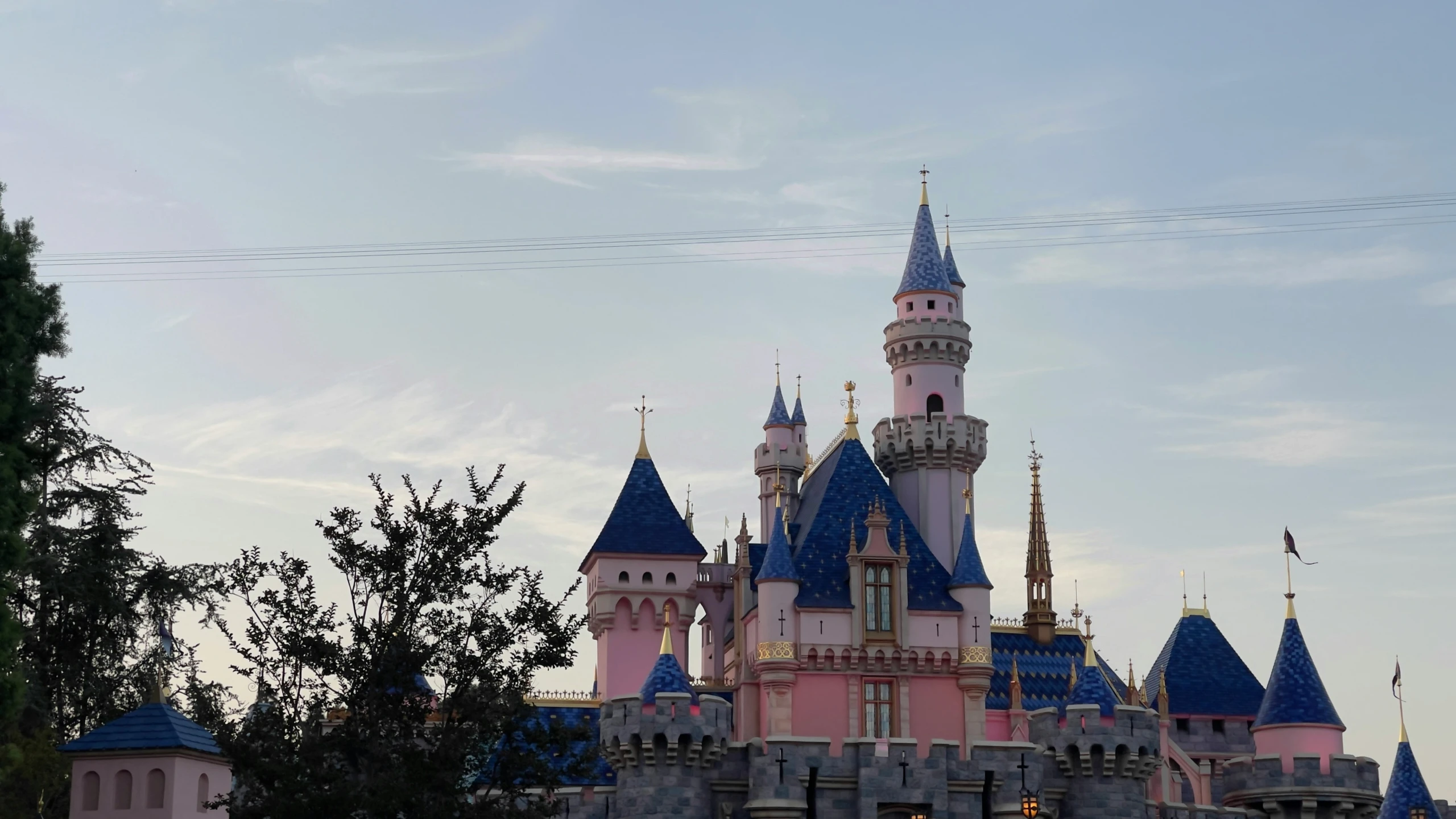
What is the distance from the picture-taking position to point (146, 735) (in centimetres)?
2733

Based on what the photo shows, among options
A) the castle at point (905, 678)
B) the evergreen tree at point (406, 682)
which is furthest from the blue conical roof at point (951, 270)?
the evergreen tree at point (406, 682)

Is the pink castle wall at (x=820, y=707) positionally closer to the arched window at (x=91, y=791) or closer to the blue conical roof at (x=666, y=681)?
the blue conical roof at (x=666, y=681)

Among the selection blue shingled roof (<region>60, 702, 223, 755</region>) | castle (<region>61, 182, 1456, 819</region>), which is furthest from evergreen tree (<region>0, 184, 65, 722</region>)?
castle (<region>61, 182, 1456, 819</region>)

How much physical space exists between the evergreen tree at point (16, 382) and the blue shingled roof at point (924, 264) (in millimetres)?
27252

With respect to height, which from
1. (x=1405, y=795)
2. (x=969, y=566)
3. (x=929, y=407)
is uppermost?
(x=929, y=407)

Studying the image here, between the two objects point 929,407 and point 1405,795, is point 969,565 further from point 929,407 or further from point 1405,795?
point 1405,795

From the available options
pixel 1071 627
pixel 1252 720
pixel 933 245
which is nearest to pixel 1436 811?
pixel 1252 720

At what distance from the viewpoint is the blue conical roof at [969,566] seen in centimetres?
4819

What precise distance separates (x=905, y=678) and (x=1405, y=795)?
13.2 metres

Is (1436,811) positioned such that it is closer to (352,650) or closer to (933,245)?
(933,245)

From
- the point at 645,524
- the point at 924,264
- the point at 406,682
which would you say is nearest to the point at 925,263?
the point at 924,264

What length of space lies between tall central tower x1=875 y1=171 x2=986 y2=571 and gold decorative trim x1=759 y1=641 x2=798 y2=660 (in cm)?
593

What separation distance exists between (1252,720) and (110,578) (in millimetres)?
29611

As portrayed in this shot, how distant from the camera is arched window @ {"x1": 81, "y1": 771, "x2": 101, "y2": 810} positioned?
2716cm
